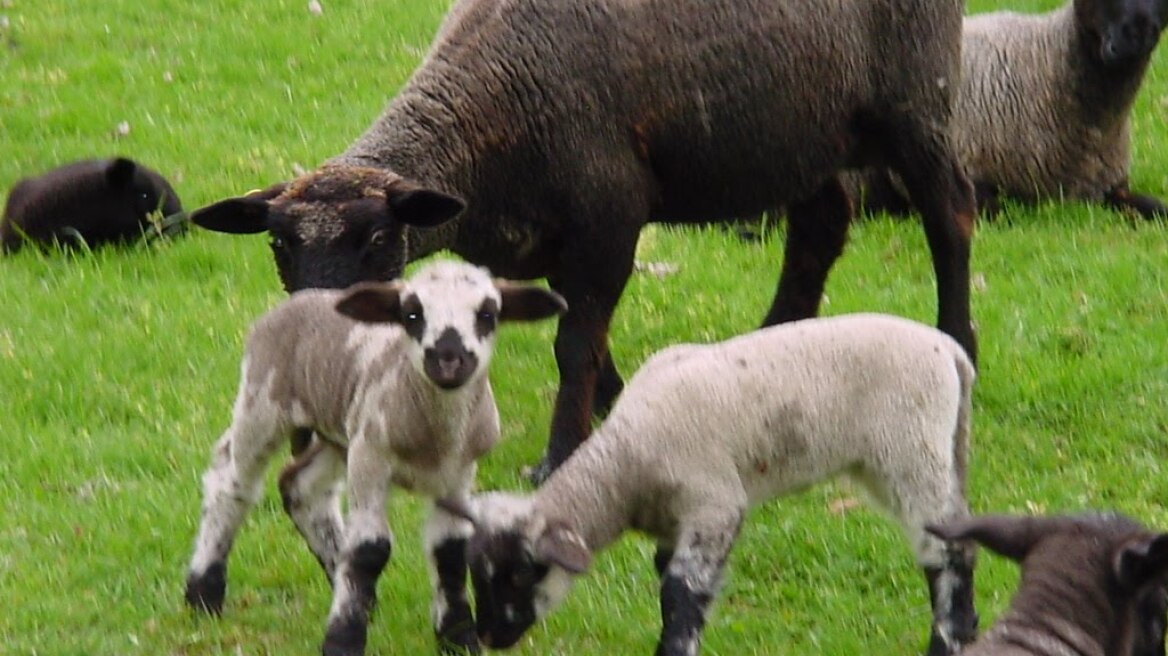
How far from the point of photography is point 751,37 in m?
8.80

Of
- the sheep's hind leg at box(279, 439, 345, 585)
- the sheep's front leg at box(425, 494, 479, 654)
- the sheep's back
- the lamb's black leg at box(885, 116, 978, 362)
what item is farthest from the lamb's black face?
the lamb's black leg at box(885, 116, 978, 362)

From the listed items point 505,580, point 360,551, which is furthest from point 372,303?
point 505,580

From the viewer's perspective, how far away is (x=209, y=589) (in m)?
7.15

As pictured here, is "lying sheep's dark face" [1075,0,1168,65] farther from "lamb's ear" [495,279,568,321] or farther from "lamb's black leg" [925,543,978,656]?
"lamb's ear" [495,279,568,321]

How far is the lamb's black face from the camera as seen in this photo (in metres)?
6.08

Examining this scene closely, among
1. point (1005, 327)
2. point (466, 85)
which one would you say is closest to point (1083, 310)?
point (1005, 327)

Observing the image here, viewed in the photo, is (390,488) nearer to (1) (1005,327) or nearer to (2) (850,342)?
(2) (850,342)

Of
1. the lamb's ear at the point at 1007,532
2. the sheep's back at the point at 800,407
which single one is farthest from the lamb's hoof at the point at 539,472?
the lamb's ear at the point at 1007,532

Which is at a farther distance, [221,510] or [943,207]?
[943,207]

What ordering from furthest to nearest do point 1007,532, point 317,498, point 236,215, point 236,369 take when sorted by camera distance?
point 236,369 < point 236,215 < point 317,498 < point 1007,532

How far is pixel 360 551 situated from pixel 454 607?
46 centimetres

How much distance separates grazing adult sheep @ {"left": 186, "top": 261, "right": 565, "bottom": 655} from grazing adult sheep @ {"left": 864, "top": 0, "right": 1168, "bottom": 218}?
5.72m

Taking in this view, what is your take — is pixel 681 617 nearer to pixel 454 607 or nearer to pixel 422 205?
pixel 454 607

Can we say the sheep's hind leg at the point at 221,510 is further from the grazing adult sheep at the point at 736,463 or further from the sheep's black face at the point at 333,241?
the grazing adult sheep at the point at 736,463
